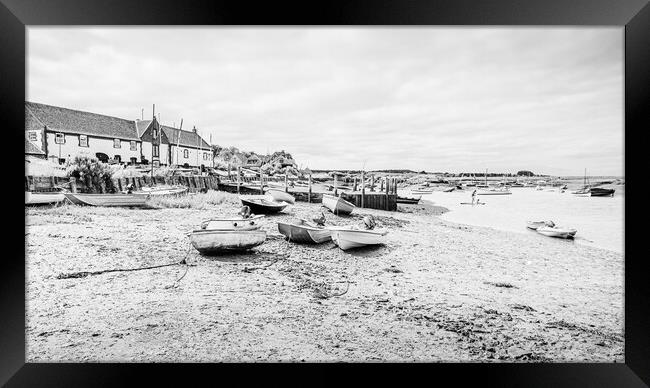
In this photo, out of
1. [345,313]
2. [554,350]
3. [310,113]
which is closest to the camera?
[554,350]

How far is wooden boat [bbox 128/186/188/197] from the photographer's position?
380 cm

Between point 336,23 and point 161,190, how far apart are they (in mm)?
2592

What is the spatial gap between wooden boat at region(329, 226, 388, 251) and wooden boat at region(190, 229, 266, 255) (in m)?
0.98

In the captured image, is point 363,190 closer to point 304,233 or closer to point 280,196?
point 304,233

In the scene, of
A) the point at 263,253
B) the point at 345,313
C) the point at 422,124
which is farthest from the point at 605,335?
the point at 263,253

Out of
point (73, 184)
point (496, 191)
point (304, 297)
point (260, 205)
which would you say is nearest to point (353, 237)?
point (304, 297)

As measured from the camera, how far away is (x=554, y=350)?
3047 millimetres

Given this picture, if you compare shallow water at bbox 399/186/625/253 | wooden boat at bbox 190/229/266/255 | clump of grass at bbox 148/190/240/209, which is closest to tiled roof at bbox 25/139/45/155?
clump of grass at bbox 148/190/240/209

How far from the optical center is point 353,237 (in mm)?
4012

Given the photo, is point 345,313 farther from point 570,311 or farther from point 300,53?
point 300,53

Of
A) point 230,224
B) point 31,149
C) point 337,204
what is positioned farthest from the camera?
point 337,204

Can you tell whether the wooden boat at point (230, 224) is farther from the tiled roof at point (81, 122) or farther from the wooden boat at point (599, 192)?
the wooden boat at point (599, 192)

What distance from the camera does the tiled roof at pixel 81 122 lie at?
132 inches

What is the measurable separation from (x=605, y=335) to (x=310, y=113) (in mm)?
3563
